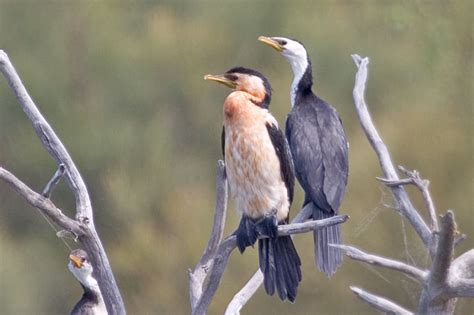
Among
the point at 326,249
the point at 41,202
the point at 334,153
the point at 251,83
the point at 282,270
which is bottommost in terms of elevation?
the point at 326,249

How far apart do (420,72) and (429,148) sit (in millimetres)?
1122

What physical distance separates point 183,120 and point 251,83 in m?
5.58

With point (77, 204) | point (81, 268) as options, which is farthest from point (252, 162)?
point (81, 268)

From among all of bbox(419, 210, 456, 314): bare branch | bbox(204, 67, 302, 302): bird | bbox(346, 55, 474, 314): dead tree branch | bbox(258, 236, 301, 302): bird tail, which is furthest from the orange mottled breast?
bbox(419, 210, 456, 314): bare branch

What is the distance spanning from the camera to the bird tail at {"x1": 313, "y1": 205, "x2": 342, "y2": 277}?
463 cm

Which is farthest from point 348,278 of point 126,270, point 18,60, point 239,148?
point 239,148

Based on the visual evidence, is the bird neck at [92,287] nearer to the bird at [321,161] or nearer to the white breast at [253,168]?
the bird at [321,161]

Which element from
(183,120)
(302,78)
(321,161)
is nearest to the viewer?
(321,161)

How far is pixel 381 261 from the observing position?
3.44 m

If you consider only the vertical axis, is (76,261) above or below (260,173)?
below

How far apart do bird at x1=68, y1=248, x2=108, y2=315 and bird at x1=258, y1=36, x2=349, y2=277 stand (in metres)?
1.02

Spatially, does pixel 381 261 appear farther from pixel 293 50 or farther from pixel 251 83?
pixel 293 50

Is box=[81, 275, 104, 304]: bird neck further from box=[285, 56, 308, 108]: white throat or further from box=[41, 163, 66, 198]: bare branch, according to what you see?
box=[41, 163, 66, 198]: bare branch

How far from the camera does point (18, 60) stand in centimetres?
1006
